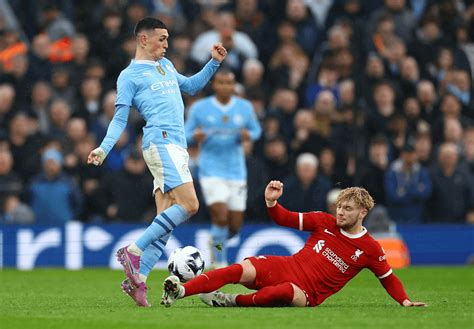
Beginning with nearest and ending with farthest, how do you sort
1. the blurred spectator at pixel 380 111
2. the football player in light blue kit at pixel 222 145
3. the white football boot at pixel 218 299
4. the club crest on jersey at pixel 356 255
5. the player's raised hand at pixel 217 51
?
Answer: the club crest on jersey at pixel 356 255
the white football boot at pixel 218 299
the player's raised hand at pixel 217 51
the football player in light blue kit at pixel 222 145
the blurred spectator at pixel 380 111

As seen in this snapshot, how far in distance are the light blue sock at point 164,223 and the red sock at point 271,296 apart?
0.94 m

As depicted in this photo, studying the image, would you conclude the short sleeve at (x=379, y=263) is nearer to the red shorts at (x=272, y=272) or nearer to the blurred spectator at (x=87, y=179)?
the red shorts at (x=272, y=272)

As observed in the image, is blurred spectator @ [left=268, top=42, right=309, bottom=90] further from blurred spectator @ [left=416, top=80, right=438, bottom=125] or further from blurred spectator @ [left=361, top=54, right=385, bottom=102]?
blurred spectator @ [left=416, top=80, right=438, bottom=125]

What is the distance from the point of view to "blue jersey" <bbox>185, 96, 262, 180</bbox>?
15.9 meters

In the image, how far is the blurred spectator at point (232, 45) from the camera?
19.6 meters

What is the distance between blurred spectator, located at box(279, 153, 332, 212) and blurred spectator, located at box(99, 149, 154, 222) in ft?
6.87

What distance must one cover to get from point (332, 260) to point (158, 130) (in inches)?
76.4

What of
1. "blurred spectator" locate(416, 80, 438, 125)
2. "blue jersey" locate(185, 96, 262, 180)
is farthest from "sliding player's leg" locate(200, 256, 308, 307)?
"blurred spectator" locate(416, 80, 438, 125)

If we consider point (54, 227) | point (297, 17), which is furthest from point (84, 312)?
point (297, 17)

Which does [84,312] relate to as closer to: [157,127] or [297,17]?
[157,127]

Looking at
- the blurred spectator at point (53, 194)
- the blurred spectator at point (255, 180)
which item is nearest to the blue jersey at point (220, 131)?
the blurred spectator at point (255, 180)

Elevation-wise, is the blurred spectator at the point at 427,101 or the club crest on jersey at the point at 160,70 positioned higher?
the club crest on jersey at the point at 160,70

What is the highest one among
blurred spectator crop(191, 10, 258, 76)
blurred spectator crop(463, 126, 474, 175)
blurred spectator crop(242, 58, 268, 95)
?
blurred spectator crop(191, 10, 258, 76)

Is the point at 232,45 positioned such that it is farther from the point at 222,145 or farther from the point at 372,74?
the point at 222,145
